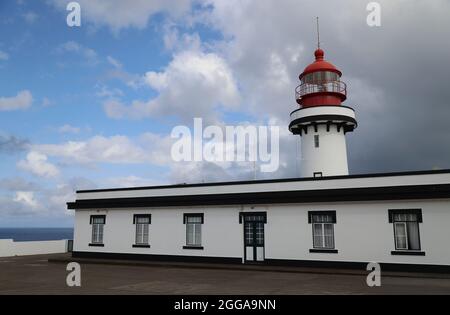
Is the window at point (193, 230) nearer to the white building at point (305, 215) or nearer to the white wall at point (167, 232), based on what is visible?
the white building at point (305, 215)

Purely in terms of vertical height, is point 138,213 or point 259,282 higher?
point 138,213

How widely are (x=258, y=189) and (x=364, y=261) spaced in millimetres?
5746

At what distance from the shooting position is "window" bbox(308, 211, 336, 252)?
1802cm

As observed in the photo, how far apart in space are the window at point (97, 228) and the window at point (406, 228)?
618 inches

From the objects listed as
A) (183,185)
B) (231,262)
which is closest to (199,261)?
(231,262)

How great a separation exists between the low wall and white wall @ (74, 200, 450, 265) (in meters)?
7.08

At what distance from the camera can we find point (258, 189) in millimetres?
19938

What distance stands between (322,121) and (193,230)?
A: 29.4 ft

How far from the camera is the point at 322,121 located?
72.5 ft

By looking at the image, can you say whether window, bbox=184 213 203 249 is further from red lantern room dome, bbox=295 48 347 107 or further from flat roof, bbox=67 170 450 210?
red lantern room dome, bbox=295 48 347 107

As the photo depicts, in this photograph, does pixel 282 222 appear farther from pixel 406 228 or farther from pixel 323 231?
pixel 406 228

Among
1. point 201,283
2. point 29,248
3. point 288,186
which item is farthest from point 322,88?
point 29,248

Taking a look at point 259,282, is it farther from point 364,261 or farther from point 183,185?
point 183,185
